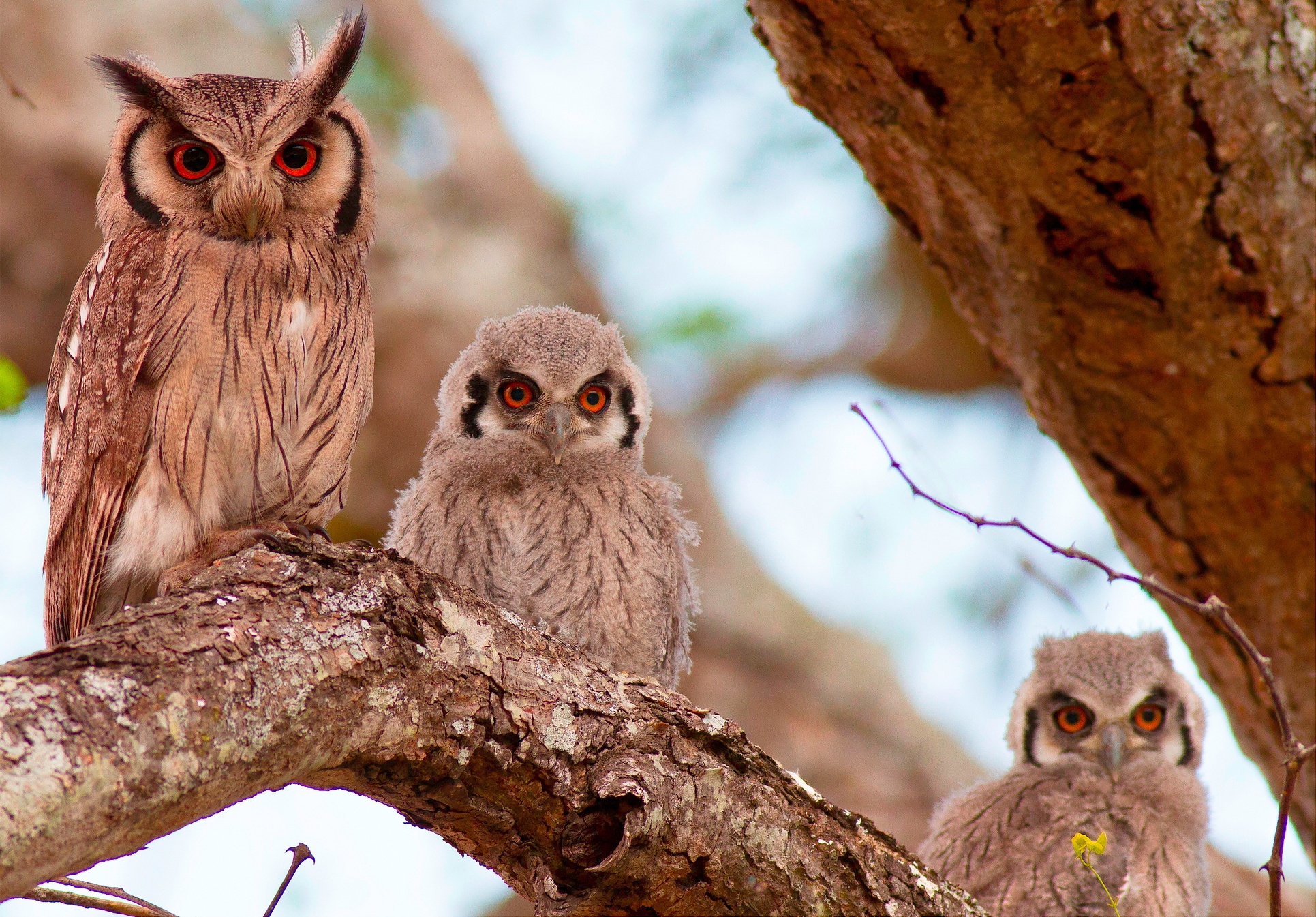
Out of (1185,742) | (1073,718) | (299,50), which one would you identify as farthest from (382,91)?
(1185,742)

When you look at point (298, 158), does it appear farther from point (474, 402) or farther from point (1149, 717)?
point (1149, 717)

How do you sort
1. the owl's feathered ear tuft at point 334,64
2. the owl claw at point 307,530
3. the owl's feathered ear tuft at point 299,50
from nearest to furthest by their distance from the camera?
the owl claw at point 307,530 → the owl's feathered ear tuft at point 334,64 → the owl's feathered ear tuft at point 299,50

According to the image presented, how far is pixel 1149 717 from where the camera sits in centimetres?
375

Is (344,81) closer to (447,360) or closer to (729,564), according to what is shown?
(447,360)

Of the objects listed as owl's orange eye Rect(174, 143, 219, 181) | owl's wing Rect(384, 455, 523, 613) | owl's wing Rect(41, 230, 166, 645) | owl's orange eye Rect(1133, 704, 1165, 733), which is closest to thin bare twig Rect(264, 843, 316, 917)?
owl's wing Rect(41, 230, 166, 645)

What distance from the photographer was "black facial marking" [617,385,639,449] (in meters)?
3.30

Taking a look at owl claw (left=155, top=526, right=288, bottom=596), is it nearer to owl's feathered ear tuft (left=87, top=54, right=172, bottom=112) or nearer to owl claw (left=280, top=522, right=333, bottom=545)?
owl claw (left=280, top=522, right=333, bottom=545)

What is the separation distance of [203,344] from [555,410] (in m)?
0.96

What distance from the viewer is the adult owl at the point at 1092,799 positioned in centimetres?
321

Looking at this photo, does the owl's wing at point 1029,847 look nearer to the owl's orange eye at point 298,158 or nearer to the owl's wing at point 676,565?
the owl's wing at point 676,565

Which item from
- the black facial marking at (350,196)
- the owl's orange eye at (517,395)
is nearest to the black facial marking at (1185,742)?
the owl's orange eye at (517,395)

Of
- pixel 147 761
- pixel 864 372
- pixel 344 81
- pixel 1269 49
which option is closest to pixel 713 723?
pixel 147 761

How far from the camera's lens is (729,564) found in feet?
22.9

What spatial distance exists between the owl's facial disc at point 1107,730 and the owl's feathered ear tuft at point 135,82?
2889mm
